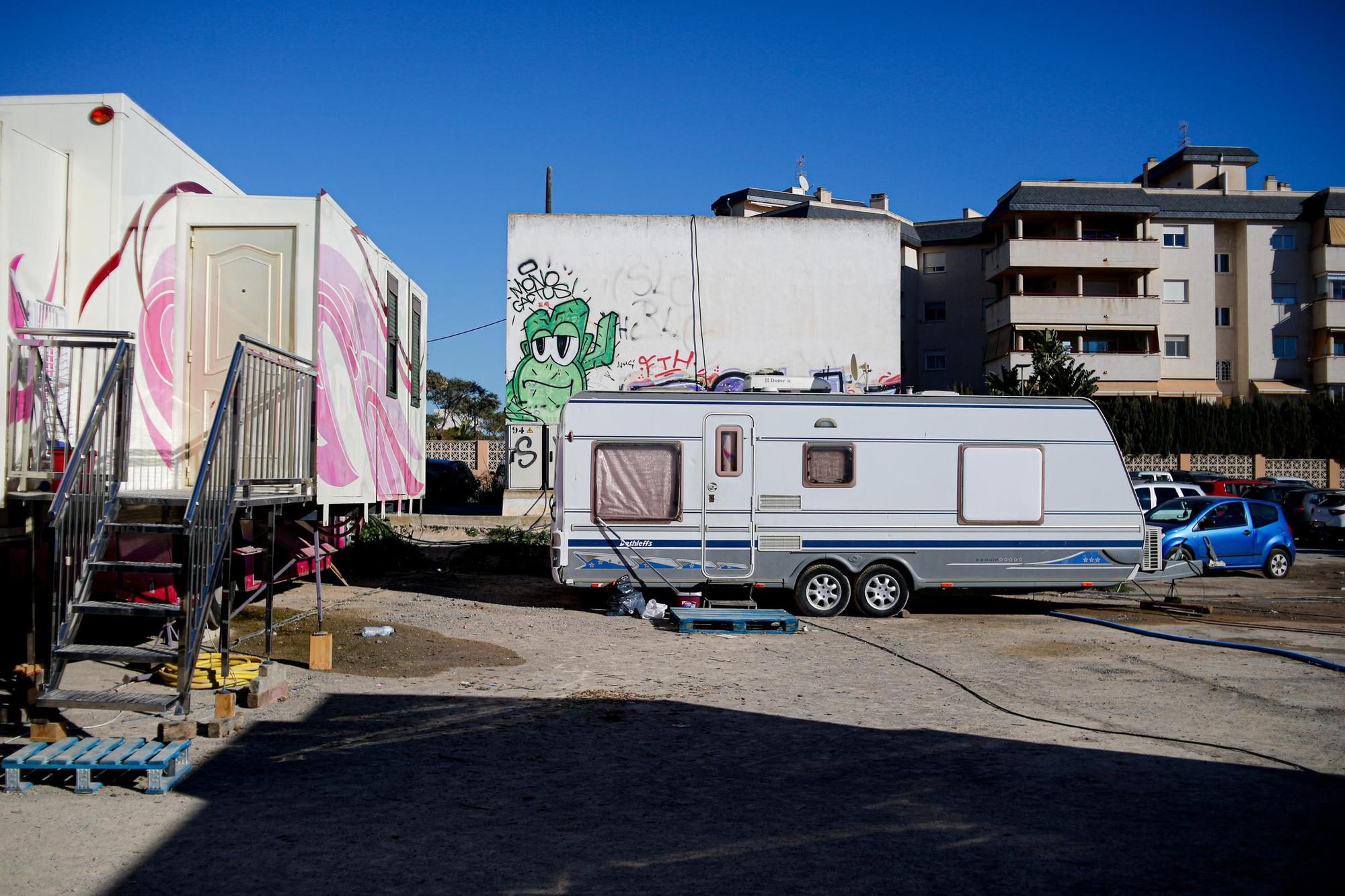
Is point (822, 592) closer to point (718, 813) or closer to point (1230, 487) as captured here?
point (718, 813)

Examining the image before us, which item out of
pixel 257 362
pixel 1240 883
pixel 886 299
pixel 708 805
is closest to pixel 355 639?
pixel 257 362

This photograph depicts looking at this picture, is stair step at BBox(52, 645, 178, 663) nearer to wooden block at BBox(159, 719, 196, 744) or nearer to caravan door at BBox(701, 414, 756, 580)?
wooden block at BBox(159, 719, 196, 744)

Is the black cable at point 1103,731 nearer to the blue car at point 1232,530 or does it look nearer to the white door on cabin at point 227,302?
the white door on cabin at point 227,302

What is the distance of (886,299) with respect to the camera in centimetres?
3022

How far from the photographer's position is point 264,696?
309 inches

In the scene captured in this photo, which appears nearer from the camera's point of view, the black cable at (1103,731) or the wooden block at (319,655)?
the black cable at (1103,731)

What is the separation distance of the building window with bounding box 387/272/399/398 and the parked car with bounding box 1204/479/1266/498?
19038mm

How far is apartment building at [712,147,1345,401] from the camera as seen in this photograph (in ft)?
142

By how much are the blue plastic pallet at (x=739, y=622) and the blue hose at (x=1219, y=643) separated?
388 centimetres

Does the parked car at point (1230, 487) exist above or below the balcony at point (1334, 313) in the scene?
below

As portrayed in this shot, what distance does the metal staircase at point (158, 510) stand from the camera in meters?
6.76

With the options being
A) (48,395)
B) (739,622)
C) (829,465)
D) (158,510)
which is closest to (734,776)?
(158,510)

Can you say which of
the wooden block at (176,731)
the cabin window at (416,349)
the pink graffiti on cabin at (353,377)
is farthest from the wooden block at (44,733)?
the cabin window at (416,349)

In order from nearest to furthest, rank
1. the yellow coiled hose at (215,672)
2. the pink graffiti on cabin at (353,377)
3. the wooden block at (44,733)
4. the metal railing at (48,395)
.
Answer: the wooden block at (44,733) → the metal railing at (48,395) → the yellow coiled hose at (215,672) → the pink graffiti on cabin at (353,377)
